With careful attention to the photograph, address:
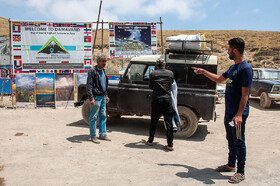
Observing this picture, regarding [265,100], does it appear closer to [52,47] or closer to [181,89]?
[181,89]

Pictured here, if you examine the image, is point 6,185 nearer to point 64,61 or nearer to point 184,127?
point 184,127

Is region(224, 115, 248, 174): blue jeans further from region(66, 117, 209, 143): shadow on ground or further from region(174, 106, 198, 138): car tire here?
region(66, 117, 209, 143): shadow on ground

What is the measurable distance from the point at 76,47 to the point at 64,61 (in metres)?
0.73

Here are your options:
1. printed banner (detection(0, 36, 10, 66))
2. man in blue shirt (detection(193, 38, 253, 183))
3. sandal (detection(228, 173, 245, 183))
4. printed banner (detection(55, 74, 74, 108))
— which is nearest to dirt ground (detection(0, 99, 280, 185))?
sandal (detection(228, 173, 245, 183))

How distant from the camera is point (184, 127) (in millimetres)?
6453

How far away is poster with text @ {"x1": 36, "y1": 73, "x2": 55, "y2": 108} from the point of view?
10117 millimetres

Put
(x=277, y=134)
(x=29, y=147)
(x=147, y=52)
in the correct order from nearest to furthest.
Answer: (x=29, y=147), (x=277, y=134), (x=147, y=52)

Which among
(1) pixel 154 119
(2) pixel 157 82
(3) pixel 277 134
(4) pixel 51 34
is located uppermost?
(4) pixel 51 34

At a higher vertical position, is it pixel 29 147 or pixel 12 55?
pixel 12 55

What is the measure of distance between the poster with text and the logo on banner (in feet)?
3.01

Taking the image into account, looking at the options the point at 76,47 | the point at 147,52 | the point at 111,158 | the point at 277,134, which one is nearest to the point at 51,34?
the point at 76,47

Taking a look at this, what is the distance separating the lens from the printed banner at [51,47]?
33.2 feet

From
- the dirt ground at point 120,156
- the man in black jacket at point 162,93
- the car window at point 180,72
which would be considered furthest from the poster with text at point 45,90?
the man in black jacket at point 162,93

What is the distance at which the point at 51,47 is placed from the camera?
10297 millimetres
